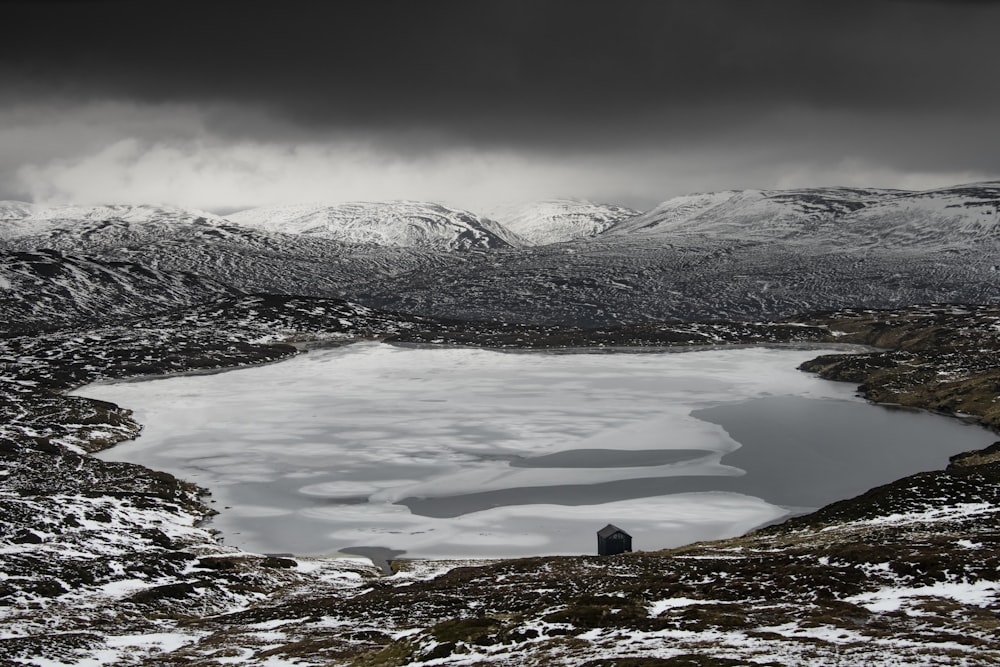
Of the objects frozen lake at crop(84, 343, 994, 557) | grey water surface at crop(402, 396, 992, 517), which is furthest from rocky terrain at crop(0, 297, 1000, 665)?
grey water surface at crop(402, 396, 992, 517)

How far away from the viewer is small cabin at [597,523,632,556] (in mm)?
59375

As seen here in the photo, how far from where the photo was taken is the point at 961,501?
63.4 m

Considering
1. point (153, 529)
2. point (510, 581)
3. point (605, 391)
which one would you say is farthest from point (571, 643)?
point (605, 391)

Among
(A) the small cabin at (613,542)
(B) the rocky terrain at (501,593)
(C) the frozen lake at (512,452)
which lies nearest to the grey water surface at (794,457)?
(C) the frozen lake at (512,452)

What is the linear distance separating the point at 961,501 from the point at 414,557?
3880 cm

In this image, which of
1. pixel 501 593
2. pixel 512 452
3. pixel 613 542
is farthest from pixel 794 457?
pixel 501 593

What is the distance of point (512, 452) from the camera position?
311 feet

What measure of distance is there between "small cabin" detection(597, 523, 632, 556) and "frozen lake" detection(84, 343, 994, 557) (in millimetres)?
3831

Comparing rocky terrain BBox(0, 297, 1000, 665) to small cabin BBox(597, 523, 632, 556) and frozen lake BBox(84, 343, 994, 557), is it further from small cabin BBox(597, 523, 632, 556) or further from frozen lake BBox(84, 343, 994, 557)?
frozen lake BBox(84, 343, 994, 557)

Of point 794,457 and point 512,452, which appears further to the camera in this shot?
point 512,452

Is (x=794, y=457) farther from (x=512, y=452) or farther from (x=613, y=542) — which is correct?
(x=613, y=542)

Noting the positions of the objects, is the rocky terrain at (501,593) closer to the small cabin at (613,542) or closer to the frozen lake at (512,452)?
the small cabin at (613,542)

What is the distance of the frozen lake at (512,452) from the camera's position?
70.6 m

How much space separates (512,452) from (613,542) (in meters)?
35.9
